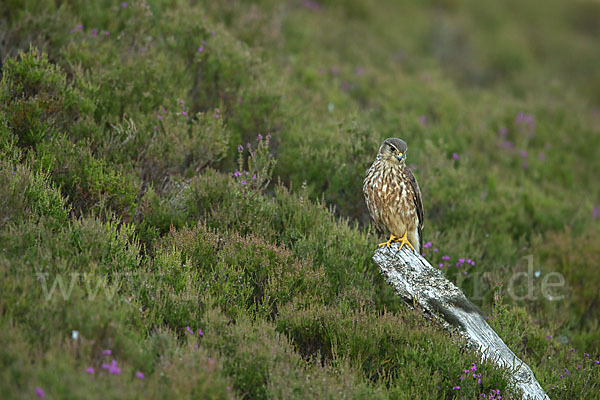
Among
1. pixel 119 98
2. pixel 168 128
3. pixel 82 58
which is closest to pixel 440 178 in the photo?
pixel 168 128

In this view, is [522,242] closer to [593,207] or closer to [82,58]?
[593,207]

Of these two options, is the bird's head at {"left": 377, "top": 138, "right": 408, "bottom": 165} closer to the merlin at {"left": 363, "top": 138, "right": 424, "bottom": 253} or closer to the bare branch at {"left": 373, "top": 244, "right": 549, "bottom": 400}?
the merlin at {"left": 363, "top": 138, "right": 424, "bottom": 253}

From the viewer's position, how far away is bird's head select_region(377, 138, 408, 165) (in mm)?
4941

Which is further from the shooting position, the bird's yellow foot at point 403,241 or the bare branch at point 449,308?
the bird's yellow foot at point 403,241

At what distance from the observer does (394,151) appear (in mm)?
4980

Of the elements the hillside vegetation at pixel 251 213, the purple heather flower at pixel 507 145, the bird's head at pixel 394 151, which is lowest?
the hillside vegetation at pixel 251 213

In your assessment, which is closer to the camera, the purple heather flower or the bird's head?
the bird's head

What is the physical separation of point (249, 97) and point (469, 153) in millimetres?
3344

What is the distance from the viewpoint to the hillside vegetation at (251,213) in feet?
11.2

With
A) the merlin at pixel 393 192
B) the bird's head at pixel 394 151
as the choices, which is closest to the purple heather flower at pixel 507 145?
the merlin at pixel 393 192

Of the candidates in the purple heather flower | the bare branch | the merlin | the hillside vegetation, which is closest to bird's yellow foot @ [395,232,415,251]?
the merlin

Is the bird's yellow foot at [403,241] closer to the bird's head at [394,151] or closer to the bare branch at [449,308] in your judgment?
the bare branch at [449,308]

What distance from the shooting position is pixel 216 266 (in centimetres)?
426

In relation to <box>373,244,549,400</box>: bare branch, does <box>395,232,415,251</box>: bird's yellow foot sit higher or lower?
higher
